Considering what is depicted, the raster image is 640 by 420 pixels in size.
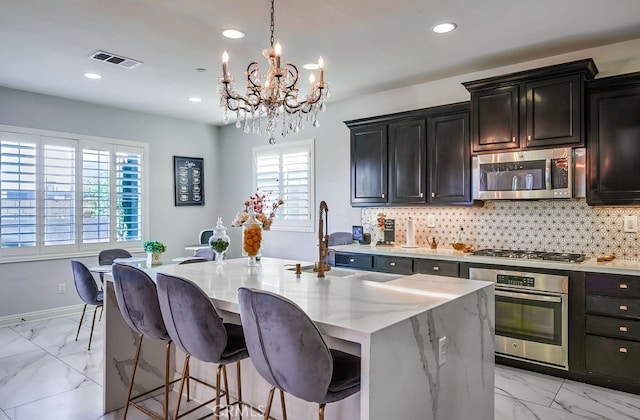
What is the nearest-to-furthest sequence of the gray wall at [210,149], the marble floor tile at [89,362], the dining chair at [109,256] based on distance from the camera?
the marble floor tile at [89,362], the gray wall at [210,149], the dining chair at [109,256]

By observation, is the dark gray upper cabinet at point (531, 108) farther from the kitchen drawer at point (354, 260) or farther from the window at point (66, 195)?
the window at point (66, 195)

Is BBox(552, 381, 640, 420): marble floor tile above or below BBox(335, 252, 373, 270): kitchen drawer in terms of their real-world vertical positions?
below

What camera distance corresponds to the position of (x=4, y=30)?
133 inches

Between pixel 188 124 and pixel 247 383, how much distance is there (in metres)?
5.12

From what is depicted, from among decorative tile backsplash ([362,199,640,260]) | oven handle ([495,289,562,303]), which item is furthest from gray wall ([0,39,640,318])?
oven handle ([495,289,562,303])

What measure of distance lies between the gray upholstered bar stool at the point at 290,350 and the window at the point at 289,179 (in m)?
4.24

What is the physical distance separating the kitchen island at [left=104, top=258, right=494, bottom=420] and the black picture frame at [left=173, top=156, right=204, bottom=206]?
12.8ft

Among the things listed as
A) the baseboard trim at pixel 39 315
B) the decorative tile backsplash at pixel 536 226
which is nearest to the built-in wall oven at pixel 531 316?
the decorative tile backsplash at pixel 536 226

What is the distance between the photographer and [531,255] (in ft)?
12.4

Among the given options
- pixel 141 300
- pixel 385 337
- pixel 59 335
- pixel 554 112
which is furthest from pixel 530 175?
pixel 59 335

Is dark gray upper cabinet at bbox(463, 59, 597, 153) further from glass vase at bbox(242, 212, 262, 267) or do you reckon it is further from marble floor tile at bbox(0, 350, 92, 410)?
marble floor tile at bbox(0, 350, 92, 410)

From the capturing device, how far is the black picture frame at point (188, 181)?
6688mm

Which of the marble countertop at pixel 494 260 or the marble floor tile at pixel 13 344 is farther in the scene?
the marble floor tile at pixel 13 344

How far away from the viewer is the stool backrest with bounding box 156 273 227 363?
2.01 m
